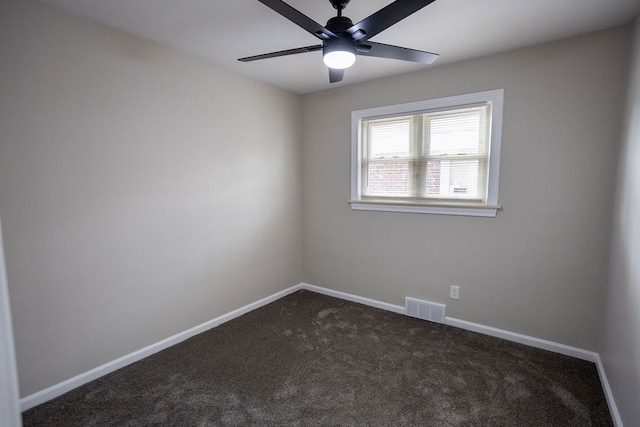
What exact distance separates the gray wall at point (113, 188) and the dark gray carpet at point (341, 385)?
382mm

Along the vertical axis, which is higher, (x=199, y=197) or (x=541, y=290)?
(x=199, y=197)

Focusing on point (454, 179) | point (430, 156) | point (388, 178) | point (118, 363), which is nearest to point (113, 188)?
point (118, 363)

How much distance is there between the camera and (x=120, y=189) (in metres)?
2.27

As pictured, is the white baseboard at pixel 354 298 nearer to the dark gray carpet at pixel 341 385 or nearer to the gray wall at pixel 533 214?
the gray wall at pixel 533 214

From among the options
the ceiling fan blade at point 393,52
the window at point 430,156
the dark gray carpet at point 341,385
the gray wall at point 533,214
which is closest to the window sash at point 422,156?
the window at point 430,156

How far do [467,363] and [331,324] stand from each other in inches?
48.4

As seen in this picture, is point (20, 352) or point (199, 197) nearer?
point (20, 352)

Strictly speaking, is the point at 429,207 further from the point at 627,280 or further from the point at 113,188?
the point at 113,188

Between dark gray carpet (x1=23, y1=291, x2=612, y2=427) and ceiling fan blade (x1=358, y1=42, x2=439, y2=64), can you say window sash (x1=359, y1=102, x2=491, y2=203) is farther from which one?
dark gray carpet (x1=23, y1=291, x2=612, y2=427)

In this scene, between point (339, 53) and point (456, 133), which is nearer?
point (339, 53)

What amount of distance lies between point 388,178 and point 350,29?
1953 mm

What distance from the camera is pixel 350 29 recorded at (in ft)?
5.04

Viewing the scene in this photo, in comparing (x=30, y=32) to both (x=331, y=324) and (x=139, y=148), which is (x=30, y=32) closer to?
(x=139, y=148)

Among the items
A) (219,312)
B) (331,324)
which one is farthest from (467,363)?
(219,312)
